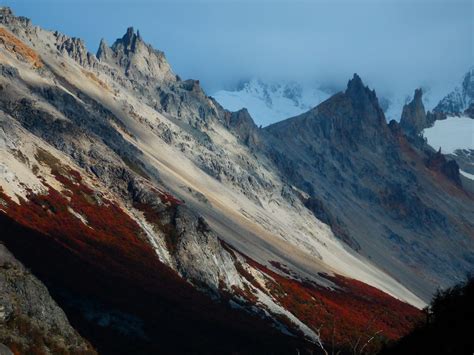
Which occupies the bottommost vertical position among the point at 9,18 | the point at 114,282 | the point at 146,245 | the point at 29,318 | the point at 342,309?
the point at 29,318

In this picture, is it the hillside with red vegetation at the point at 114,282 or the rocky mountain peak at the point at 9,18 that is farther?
the rocky mountain peak at the point at 9,18

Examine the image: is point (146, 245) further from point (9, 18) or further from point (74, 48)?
point (74, 48)

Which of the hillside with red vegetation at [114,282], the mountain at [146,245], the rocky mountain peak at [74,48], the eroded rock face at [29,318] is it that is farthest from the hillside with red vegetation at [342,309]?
the rocky mountain peak at [74,48]

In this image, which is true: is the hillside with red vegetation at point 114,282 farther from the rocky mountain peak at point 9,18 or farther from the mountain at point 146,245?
the rocky mountain peak at point 9,18

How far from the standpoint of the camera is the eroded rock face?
39062mm

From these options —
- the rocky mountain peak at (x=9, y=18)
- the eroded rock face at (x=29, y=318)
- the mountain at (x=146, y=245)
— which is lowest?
the eroded rock face at (x=29, y=318)

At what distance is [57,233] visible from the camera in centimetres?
6694

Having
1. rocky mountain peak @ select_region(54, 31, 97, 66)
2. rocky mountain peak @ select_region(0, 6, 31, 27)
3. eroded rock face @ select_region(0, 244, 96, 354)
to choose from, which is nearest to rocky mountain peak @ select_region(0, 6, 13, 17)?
rocky mountain peak @ select_region(0, 6, 31, 27)

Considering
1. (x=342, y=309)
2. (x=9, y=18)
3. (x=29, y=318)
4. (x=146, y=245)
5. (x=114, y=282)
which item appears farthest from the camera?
(x=9, y=18)

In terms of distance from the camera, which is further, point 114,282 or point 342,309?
point 342,309

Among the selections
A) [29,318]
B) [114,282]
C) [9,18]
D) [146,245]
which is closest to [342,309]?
[146,245]

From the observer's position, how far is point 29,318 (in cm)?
4128

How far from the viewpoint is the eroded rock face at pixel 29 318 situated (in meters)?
39.1

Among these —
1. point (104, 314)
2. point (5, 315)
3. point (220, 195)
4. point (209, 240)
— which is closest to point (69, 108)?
point (220, 195)
